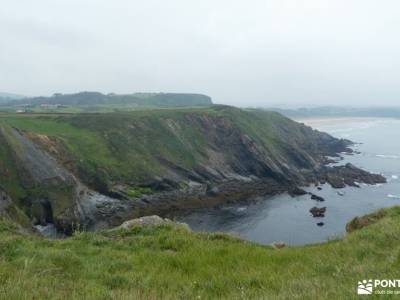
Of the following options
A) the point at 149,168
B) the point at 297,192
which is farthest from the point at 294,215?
the point at 149,168

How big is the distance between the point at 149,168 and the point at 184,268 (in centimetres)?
7025

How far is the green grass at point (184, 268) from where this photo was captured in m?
6.95

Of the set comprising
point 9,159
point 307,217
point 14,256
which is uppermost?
point 14,256

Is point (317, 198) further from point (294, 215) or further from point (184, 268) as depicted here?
point (184, 268)

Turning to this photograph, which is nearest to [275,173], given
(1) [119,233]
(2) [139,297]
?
(1) [119,233]

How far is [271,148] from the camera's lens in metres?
104

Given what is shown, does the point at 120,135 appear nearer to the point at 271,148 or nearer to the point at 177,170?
the point at 177,170

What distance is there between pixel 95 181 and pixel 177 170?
19.1m

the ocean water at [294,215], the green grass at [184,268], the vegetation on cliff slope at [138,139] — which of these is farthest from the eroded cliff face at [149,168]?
the green grass at [184,268]

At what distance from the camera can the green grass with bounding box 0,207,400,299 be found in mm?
6953

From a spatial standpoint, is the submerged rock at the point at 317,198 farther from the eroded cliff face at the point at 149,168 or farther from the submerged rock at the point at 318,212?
the eroded cliff face at the point at 149,168

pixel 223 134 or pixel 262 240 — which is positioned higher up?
pixel 223 134

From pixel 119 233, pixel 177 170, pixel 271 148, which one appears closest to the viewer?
pixel 119 233

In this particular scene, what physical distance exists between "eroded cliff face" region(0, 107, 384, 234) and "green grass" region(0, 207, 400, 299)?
42.6 m
